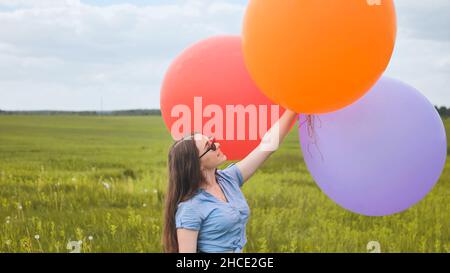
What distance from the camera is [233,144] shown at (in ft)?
10.1

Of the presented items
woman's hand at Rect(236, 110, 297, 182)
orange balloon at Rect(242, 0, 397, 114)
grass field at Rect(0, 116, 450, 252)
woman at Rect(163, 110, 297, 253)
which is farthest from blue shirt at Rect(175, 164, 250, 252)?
grass field at Rect(0, 116, 450, 252)

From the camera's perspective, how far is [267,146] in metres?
2.79

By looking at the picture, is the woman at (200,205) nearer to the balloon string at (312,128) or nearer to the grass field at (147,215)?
the balloon string at (312,128)

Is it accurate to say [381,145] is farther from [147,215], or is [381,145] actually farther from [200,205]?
[147,215]

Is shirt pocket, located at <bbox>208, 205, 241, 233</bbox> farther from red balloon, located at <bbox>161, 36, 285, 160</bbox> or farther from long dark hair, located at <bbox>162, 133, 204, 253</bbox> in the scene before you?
red balloon, located at <bbox>161, 36, 285, 160</bbox>

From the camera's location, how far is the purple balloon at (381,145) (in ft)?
9.65

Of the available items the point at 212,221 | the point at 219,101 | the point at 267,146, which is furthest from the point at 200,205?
the point at 219,101

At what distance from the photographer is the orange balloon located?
7.76ft

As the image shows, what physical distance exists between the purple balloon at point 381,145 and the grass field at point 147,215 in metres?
1.15

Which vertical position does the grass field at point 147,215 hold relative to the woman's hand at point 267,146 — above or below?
below

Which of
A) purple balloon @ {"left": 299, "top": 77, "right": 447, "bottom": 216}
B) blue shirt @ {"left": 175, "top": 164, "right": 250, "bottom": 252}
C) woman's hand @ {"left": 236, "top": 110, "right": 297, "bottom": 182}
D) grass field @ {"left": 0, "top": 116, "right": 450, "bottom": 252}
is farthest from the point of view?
grass field @ {"left": 0, "top": 116, "right": 450, "bottom": 252}

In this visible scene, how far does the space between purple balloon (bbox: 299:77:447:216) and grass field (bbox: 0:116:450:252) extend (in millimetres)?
1146

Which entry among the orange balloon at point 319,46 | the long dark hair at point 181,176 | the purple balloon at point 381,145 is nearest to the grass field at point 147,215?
the purple balloon at point 381,145

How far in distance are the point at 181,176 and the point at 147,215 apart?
2567 mm
